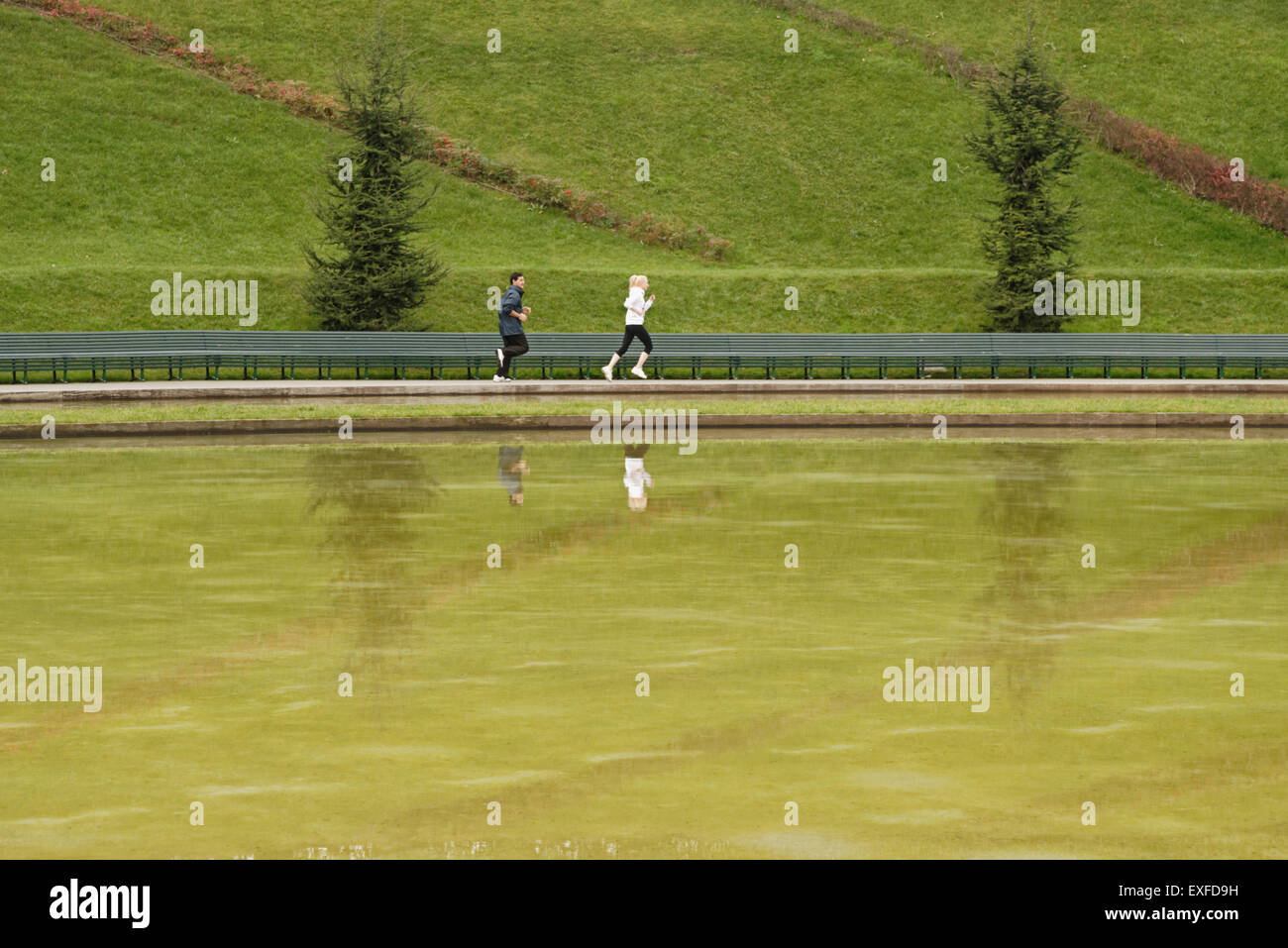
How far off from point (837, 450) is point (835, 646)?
10.5 meters

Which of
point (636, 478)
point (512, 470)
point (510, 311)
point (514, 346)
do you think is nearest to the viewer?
point (636, 478)

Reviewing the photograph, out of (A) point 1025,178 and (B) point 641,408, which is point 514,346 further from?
(A) point 1025,178

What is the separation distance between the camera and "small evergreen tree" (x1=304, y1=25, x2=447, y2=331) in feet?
112

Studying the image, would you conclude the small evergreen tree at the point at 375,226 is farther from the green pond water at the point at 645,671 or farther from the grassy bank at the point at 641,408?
the green pond water at the point at 645,671

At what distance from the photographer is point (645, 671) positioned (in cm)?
778

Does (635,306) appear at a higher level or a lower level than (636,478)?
higher

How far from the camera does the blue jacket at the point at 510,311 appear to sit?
26.2m

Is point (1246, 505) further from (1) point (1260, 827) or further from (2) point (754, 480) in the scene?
(1) point (1260, 827)

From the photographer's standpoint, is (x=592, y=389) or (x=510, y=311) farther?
(x=510, y=311)

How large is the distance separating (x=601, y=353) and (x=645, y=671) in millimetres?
23869

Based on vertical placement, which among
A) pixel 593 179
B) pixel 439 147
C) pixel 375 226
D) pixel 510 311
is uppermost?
pixel 439 147

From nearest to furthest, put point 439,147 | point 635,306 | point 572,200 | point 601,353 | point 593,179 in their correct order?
point 635,306, point 601,353, point 572,200, point 593,179, point 439,147

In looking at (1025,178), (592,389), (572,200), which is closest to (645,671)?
(592,389)

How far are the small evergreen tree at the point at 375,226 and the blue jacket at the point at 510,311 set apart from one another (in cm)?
803
